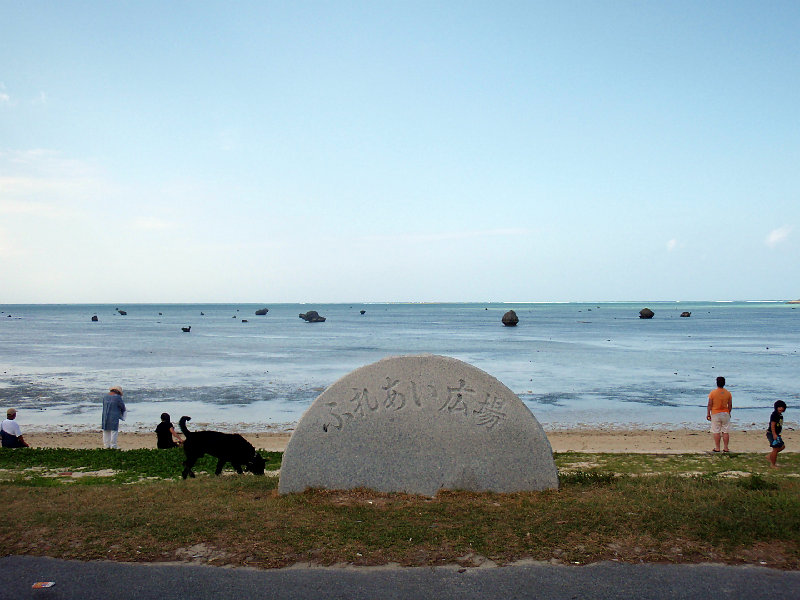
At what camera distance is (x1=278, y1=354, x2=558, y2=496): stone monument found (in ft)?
29.2

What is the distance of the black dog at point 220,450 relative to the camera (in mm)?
11102

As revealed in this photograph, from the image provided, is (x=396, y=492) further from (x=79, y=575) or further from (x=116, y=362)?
(x=116, y=362)

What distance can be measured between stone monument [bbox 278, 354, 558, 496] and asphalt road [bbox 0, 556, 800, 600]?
103 inches

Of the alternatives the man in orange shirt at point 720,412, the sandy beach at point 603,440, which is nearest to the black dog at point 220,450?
the sandy beach at point 603,440

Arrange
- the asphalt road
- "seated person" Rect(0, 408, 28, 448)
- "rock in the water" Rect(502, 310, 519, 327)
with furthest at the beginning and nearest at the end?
"rock in the water" Rect(502, 310, 519, 327) → "seated person" Rect(0, 408, 28, 448) → the asphalt road

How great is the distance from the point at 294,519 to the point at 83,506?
113 inches

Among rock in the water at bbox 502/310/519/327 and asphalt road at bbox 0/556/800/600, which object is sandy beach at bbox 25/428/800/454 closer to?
asphalt road at bbox 0/556/800/600

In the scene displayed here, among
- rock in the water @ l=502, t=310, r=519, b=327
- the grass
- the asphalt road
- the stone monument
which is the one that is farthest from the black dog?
rock in the water @ l=502, t=310, r=519, b=327

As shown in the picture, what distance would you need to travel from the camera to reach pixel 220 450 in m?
11.3

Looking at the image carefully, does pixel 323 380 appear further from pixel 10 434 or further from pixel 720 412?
pixel 720 412

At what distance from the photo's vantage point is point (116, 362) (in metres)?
49.2

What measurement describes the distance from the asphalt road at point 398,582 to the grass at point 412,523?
9.6 inches

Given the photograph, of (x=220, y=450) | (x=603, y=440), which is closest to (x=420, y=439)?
(x=220, y=450)

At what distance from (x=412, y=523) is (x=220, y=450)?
5.01m
